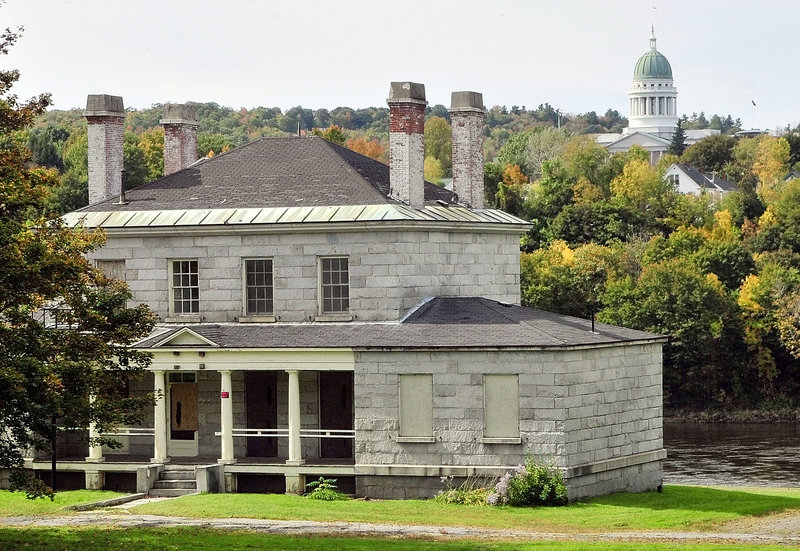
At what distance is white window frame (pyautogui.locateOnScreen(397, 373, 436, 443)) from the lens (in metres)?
39.6

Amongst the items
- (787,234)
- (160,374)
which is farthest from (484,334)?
(787,234)

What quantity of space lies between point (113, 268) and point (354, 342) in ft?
26.5

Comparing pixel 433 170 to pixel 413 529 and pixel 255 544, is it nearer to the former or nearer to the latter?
pixel 413 529

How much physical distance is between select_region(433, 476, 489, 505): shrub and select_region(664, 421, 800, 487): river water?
14.2m

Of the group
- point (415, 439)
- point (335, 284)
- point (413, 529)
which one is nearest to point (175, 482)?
point (415, 439)

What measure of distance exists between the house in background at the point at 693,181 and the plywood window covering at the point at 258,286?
115805mm

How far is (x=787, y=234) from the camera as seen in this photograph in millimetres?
101375

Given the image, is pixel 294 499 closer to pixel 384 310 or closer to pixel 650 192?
pixel 384 310

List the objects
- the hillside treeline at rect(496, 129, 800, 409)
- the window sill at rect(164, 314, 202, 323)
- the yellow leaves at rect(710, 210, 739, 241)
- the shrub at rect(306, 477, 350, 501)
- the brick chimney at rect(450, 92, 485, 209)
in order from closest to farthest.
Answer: the shrub at rect(306, 477, 350, 501) < the window sill at rect(164, 314, 202, 323) < the brick chimney at rect(450, 92, 485, 209) < the hillside treeline at rect(496, 129, 800, 409) < the yellow leaves at rect(710, 210, 739, 241)

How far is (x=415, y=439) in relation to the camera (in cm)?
3966

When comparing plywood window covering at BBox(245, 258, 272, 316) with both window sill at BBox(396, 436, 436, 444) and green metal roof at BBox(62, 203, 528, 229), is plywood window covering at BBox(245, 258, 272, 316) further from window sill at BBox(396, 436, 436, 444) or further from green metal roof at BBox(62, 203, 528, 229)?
window sill at BBox(396, 436, 436, 444)

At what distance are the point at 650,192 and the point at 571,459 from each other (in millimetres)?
81555

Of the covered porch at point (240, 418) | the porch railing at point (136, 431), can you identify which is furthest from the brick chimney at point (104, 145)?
the porch railing at point (136, 431)

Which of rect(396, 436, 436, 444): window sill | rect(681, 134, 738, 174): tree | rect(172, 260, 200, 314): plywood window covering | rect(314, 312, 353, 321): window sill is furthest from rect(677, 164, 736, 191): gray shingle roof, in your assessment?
rect(396, 436, 436, 444): window sill
